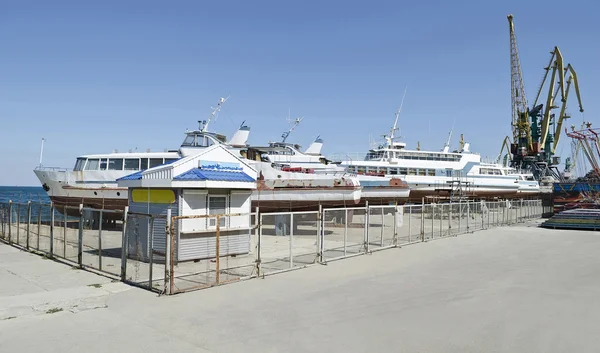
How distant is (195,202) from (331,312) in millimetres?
6607

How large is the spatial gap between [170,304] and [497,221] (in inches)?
1087

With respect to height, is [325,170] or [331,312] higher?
[325,170]

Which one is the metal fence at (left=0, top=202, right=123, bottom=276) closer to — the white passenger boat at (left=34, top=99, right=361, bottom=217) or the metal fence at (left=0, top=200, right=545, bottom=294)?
the metal fence at (left=0, top=200, right=545, bottom=294)

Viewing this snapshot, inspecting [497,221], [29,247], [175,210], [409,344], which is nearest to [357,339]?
[409,344]

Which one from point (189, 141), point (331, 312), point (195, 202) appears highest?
point (189, 141)

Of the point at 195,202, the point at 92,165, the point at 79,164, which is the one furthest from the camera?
the point at 79,164

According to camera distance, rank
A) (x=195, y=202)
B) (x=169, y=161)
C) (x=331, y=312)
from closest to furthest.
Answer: (x=331, y=312)
(x=195, y=202)
(x=169, y=161)

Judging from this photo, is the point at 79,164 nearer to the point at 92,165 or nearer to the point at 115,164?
the point at 92,165

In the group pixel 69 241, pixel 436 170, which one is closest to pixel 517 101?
pixel 436 170

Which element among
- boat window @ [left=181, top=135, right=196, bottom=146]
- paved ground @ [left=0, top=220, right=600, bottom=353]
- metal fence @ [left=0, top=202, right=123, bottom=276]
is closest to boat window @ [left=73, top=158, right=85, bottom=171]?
boat window @ [left=181, top=135, right=196, bottom=146]

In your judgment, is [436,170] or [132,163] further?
[436,170]

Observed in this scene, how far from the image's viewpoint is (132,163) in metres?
27.4

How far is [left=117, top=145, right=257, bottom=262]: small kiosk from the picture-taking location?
13.3 meters

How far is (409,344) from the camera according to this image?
277 inches
